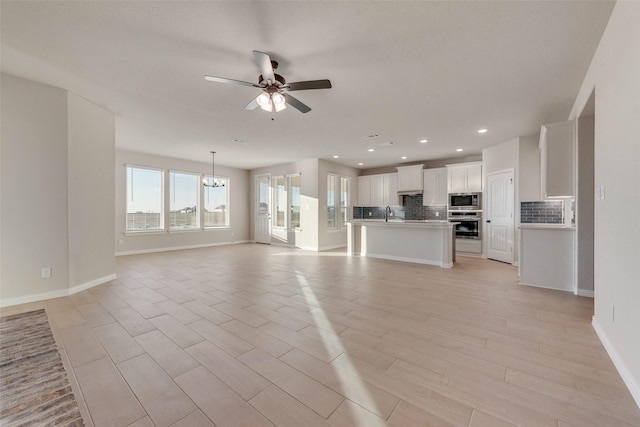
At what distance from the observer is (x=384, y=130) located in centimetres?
497

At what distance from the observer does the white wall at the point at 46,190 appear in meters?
3.14

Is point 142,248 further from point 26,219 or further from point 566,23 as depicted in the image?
point 566,23

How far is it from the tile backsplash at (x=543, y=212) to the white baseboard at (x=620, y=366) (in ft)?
11.7

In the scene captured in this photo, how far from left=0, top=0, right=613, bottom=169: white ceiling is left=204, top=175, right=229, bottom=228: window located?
13.3ft

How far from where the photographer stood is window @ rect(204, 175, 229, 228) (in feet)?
28.0

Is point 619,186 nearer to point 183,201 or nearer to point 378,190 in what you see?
point 378,190

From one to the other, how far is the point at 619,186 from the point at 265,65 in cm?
296

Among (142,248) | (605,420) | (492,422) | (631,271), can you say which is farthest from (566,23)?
(142,248)

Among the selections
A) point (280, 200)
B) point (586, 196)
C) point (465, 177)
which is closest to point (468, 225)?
point (465, 177)

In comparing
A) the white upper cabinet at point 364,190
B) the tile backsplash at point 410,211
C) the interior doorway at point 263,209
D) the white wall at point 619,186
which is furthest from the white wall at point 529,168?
the interior doorway at point 263,209

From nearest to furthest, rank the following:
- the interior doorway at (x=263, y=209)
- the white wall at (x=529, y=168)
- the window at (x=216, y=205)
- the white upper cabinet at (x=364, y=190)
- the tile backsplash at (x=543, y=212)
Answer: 1. the tile backsplash at (x=543, y=212)
2. the white wall at (x=529, y=168)
3. the window at (x=216, y=205)
4. the interior doorway at (x=263, y=209)
5. the white upper cabinet at (x=364, y=190)

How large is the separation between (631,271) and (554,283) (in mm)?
2593

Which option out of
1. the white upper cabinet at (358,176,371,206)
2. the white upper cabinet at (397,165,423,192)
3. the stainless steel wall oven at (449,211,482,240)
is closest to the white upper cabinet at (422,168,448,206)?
the white upper cabinet at (397,165,423,192)

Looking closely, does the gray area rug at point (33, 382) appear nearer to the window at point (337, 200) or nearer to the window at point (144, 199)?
the window at point (144, 199)
